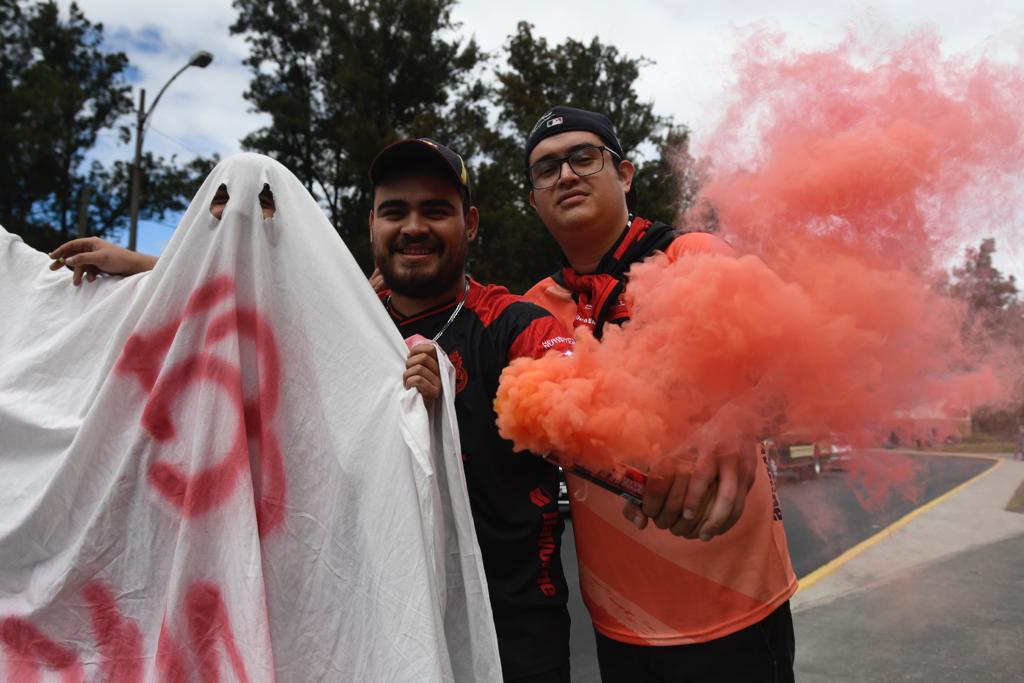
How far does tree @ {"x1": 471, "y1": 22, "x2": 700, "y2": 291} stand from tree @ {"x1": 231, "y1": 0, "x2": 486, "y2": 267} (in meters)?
0.96

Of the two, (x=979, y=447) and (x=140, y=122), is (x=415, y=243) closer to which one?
(x=979, y=447)

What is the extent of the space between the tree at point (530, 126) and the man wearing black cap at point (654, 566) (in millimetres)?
10133

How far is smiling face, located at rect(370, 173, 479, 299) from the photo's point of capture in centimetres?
204

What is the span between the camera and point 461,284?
2143mm

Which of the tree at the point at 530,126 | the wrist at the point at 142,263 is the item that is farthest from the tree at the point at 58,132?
the wrist at the point at 142,263

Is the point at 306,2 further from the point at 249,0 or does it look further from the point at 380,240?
the point at 380,240

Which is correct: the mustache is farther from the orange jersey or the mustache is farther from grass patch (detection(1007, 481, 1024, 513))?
grass patch (detection(1007, 481, 1024, 513))

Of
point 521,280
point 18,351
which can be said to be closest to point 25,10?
point 521,280

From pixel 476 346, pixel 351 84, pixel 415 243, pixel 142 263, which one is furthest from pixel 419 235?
pixel 351 84

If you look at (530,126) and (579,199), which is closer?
(579,199)

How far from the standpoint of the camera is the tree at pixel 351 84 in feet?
55.6

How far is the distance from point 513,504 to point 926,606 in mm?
5215

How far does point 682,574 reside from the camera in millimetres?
1924

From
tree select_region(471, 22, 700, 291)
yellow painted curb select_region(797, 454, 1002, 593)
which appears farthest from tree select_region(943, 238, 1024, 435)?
tree select_region(471, 22, 700, 291)
